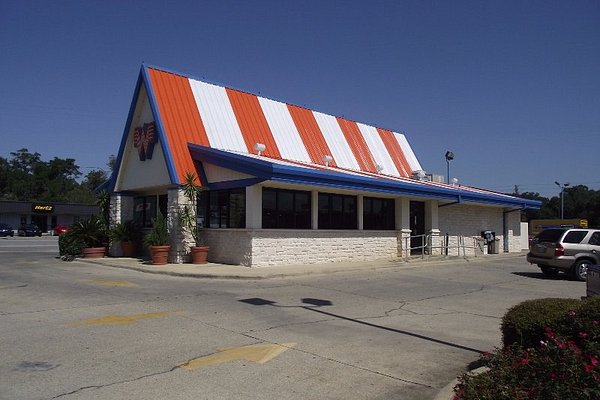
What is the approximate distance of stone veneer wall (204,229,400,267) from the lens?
18.5 metres

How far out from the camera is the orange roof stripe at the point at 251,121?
2334 centimetres

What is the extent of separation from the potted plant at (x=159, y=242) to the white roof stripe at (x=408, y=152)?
1746cm

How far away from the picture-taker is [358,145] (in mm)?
29203

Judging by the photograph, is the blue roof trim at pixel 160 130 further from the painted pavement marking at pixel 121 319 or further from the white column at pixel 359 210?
the painted pavement marking at pixel 121 319

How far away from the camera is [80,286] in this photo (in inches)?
543

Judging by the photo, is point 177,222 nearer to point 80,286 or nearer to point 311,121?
point 80,286

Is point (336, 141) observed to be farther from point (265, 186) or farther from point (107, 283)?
point (107, 283)

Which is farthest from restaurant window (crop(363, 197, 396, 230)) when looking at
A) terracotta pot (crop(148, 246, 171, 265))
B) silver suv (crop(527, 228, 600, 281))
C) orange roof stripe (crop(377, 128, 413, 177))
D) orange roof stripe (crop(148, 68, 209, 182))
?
terracotta pot (crop(148, 246, 171, 265))

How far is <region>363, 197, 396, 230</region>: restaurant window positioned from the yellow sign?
52.3 ft

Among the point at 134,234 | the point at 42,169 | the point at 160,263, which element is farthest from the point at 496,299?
the point at 42,169

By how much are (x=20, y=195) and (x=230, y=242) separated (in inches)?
4152

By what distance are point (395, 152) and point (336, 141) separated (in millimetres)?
5586

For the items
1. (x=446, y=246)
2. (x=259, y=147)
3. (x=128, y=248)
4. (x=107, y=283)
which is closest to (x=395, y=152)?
(x=446, y=246)

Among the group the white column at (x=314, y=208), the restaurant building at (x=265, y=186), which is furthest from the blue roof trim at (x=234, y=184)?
the white column at (x=314, y=208)
